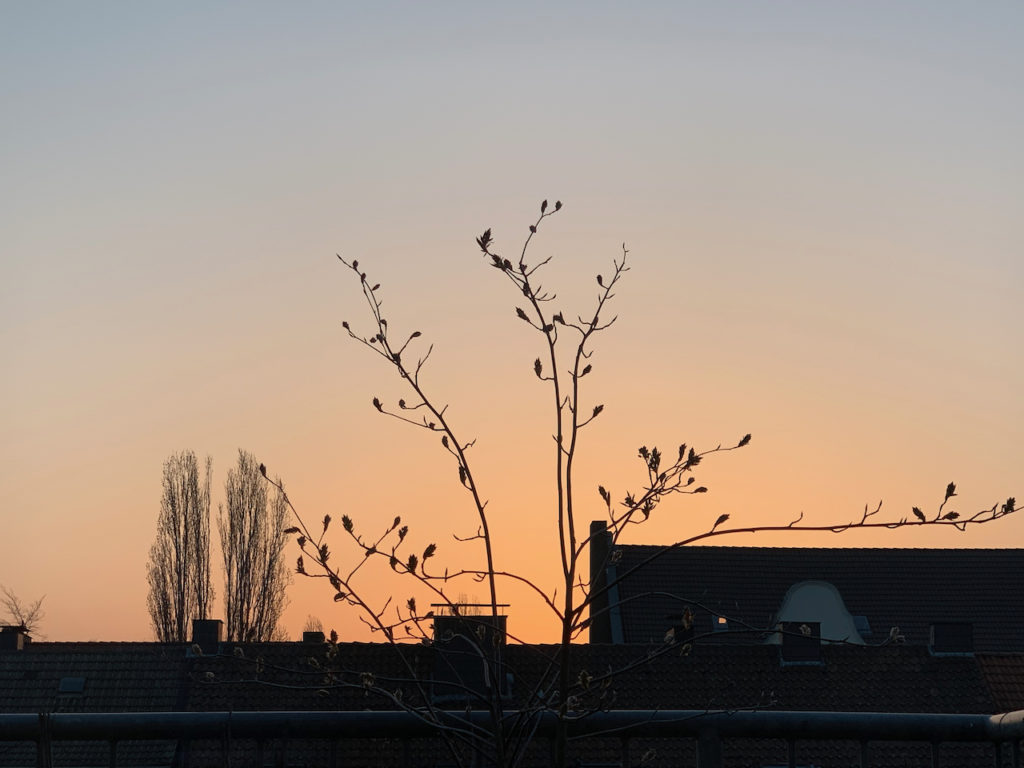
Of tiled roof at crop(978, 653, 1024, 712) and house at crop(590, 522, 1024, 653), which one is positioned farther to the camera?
house at crop(590, 522, 1024, 653)

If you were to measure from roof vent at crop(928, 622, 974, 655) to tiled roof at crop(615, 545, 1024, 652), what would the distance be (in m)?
4.06

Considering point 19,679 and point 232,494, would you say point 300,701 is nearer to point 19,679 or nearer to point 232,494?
point 19,679

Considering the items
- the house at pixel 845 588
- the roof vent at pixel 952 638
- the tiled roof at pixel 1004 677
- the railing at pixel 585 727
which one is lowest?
the railing at pixel 585 727

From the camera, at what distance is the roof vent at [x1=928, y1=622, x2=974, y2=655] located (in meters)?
27.7

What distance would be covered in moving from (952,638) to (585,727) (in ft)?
86.2

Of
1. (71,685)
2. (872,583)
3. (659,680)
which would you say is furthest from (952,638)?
(71,685)

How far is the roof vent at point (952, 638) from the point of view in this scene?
27728 mm

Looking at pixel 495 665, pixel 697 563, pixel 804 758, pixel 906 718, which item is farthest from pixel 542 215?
pixel 697 563

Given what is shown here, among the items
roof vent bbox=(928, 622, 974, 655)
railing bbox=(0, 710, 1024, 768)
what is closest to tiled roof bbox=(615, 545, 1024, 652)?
roof vent bbox=(928, 622, 974, 655)

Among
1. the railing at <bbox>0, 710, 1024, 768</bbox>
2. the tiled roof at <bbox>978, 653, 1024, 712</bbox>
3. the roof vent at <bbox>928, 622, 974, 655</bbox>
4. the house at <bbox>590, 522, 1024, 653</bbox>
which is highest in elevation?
the house at <bbox>590, 522, 1024, 653</bbox>

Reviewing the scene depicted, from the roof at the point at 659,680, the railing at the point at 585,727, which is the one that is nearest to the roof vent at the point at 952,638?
the roof at the point at 659,680

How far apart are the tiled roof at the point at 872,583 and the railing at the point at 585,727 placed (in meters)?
28.4

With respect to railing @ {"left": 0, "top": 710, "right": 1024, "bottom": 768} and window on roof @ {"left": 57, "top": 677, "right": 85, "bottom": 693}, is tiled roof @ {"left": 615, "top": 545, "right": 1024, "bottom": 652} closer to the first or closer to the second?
window on roof @ {"left": 57, "top": 677, "right": 85, "bottom": 693}

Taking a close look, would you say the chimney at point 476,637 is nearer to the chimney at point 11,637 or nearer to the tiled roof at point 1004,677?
the tiled roof at point 1004,677
